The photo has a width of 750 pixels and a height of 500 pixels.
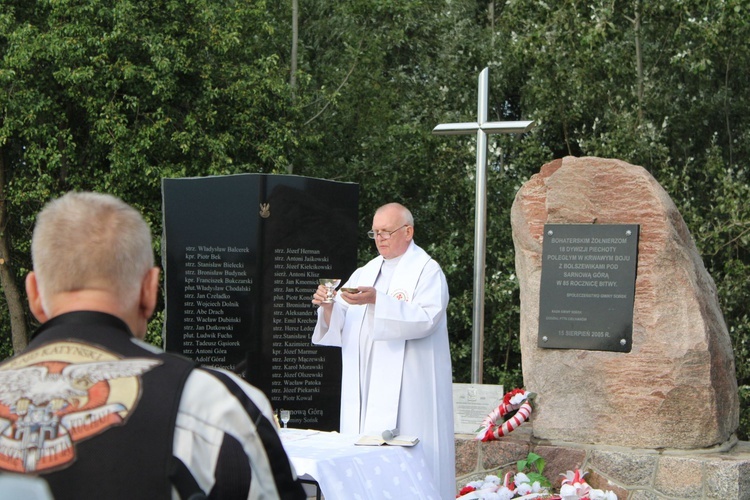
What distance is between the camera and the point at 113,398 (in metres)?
1.64

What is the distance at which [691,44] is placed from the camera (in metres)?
14.1

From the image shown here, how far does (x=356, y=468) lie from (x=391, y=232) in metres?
2.16

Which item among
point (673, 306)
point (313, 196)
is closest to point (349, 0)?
point (313, 196)

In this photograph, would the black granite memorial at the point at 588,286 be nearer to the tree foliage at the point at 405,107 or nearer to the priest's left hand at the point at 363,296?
the priest's left hand at the point at 363,296

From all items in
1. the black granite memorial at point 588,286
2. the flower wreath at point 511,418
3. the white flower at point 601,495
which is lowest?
the white flower at point 601,495

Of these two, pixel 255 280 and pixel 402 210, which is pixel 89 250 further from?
pixel 255 280

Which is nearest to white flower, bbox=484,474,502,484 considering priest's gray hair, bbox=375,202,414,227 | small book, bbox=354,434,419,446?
priest's gray hair, bbox=375,202,414,227

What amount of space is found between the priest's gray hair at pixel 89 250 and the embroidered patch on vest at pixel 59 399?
12 centimetres

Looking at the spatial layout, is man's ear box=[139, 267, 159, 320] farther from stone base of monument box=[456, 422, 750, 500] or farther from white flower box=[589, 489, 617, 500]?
stone base of monument box=[456, 422, 750, 500]

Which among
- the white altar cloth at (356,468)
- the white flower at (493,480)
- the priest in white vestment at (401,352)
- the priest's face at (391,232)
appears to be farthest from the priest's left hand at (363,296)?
the white flower at (493,480)

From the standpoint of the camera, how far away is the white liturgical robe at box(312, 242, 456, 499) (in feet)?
18.7

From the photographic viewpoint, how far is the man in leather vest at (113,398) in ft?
5.28

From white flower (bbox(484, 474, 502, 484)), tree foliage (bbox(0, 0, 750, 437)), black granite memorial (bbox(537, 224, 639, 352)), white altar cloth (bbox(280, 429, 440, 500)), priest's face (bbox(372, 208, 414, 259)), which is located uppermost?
tree foliage (bbox(0, 0, 750, 437))

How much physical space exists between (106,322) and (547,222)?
5.87 meters
